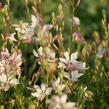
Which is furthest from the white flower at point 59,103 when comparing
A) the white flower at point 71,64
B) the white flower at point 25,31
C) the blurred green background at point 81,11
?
the blurred green background at point 81,11

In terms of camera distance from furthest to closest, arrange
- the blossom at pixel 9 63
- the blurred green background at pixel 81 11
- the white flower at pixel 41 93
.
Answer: the blurred green background at pixel 81 11
the blossom at pixel 9 63
the white flower at pixel 41 93

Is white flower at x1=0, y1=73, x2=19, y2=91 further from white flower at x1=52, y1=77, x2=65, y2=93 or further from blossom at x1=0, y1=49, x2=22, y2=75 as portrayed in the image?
white flower at x1=52, y1=77, x2=65, y2=93

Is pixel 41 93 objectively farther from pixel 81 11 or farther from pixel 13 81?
pixel 81 11

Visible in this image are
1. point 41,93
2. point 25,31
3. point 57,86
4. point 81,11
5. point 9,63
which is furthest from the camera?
point 81,11

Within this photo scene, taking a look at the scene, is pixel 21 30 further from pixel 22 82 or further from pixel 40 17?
pixel 22 82

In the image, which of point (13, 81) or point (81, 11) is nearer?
point (13, 81)

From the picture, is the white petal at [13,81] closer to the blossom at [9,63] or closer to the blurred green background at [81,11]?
the blossom at [9,63]

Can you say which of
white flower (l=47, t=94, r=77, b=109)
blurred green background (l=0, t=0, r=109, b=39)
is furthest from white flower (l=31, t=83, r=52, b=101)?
blurred green background (l=0, t=0, r=109, b=39)

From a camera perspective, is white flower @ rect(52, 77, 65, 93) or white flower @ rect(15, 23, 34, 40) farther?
white flower @ rect(15, 23, 34, 40)

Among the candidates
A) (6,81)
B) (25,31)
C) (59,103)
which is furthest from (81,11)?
(59,103)

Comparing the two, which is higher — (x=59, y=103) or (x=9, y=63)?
(x=9, y=63)

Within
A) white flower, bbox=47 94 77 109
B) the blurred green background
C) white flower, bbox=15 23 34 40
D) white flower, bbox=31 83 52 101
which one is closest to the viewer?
white flower, bbox=47 94 77 109

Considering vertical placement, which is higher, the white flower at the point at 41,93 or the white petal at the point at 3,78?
the white petal at the point at 3,78
